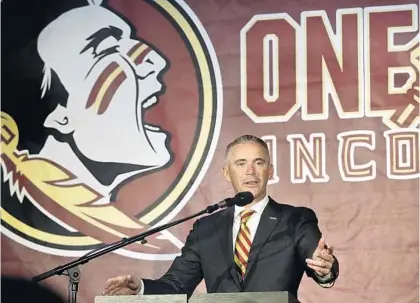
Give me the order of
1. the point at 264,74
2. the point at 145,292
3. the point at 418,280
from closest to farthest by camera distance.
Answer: the point at 145,292, the point at 418,280, the point at 264,74

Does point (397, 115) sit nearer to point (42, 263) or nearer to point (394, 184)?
point (394, 184)

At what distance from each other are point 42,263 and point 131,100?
2.95 feet

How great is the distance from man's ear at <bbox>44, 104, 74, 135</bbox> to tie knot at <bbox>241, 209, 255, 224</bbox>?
1106 millimetres

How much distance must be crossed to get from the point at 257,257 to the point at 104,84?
4.39 feet

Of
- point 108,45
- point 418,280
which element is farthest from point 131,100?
point 418,280

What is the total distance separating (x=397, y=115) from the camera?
15.0ft

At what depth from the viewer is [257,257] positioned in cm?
414

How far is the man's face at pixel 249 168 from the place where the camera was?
14.4 ft

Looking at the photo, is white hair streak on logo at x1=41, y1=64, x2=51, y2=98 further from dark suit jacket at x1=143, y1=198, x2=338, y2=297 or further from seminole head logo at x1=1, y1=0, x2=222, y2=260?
dark suit jacket at x1=143, y1=198, x2=338, y2=297

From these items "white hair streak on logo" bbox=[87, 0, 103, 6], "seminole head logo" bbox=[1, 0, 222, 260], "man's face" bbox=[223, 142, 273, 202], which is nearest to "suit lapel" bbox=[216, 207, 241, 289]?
"man's face" bbox=[223, 142, 273, 202]

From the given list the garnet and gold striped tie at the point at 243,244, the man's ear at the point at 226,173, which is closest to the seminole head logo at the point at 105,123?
the man's ear at the point at 226,173

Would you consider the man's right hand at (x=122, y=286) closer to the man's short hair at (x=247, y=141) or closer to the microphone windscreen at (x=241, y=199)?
the microphone windscreen at (x=241, y=199)

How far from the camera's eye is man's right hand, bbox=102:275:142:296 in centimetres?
367

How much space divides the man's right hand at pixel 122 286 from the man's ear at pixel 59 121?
1.35 m
